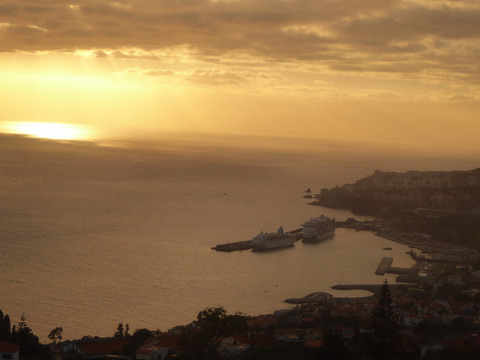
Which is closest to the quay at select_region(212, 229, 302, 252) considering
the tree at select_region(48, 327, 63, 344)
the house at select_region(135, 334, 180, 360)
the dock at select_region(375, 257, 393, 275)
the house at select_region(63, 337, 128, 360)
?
the dock at select_region(375, 257, 393, 275)

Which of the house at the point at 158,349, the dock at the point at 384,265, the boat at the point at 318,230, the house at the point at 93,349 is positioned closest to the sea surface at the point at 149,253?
the dock at the point at 384,265

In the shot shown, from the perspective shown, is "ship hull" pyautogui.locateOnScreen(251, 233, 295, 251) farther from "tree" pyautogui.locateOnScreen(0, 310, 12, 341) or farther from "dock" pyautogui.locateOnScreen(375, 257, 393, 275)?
"tree" pyautogui.locateOnScreen(0, 310, 12, 341)

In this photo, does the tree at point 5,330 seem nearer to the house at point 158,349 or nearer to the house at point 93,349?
the house at point 93,349

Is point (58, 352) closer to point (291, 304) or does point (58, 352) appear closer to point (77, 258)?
point (291, 304)

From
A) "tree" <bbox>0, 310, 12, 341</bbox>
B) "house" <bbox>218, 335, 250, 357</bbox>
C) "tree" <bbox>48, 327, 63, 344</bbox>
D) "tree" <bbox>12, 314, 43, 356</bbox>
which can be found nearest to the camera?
"house" <bbox>218, 335, 250, 357</bbox>

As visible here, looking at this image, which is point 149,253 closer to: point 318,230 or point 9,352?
point 318,230

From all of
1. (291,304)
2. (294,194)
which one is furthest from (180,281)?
(294,194)

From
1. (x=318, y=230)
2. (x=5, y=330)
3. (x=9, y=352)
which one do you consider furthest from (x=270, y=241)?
(x=9, y=352)
